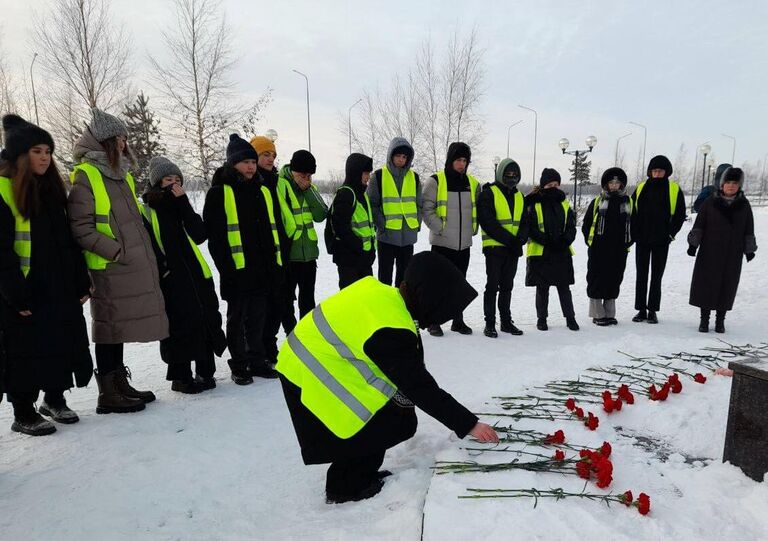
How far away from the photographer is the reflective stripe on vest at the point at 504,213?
552 cm

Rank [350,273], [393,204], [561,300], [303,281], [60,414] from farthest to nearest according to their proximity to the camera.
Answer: [561,300] → [393,204] → [350,273] → [303,281] → [60,414]

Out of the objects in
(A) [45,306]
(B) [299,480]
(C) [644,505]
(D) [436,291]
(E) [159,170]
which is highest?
(E) [159,170]

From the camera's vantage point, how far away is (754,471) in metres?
2.20

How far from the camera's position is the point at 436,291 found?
2.18 m

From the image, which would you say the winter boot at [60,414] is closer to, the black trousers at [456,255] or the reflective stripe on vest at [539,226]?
the black trousers at [456,255]

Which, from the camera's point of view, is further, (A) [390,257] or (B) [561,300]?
(B) [561,300]

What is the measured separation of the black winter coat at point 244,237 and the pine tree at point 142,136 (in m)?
15.1

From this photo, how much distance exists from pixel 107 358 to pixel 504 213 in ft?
13.4

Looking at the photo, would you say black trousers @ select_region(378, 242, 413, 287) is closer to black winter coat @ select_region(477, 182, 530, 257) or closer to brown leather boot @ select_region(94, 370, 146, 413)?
black winter coat @ select_region(477, 182, 530, 257)

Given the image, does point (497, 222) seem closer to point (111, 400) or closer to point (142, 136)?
point (111, 400)

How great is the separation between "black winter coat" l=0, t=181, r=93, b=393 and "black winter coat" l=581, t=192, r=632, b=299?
5279mm

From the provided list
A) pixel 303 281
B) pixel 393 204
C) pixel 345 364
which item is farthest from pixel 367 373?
pixel 393 204

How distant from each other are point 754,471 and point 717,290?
4.13m

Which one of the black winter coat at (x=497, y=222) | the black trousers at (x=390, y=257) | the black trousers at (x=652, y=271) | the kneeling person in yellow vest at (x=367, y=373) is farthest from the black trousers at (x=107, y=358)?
the black trousers at (x=652, y=271)
